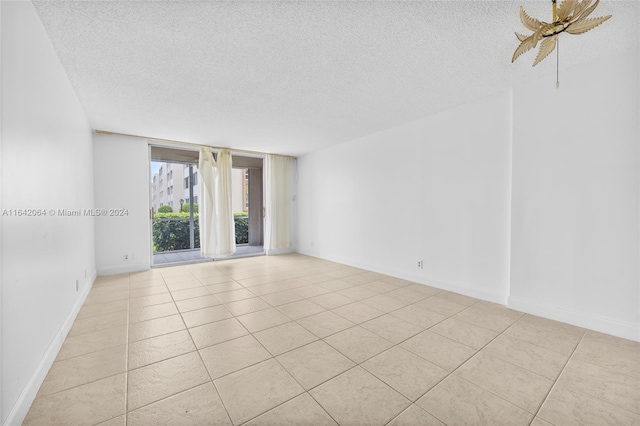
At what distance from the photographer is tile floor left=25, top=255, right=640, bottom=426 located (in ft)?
4.89

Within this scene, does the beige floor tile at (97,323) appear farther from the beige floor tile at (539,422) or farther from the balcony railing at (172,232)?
the balcony railing at (172,232)

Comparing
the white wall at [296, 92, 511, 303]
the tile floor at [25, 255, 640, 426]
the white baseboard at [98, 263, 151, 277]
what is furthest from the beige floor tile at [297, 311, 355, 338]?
the white baseboard at [98, 263, 151, 277]

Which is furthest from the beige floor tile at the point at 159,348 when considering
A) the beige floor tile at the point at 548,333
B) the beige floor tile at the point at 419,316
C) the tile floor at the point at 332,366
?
the beige floor tile at the point at 548,333

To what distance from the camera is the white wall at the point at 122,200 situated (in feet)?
14.7

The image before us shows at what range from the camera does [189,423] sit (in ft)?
4.63

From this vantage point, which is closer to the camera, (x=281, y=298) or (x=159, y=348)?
(x=159, y=348)

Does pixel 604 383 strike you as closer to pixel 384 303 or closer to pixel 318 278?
Answer: pixel 384 303

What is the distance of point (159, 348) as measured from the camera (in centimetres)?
217

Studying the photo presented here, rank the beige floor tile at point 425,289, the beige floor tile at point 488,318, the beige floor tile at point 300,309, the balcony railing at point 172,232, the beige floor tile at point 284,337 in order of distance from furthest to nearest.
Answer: the balcony railing at point 172,232, the beige floor tile at point 425,289, the beige floor tile at point 300,309, the beige floor tile at point 488,318, the beige floor tile at point 284,337

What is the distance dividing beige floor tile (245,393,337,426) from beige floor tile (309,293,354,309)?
4.99 ft

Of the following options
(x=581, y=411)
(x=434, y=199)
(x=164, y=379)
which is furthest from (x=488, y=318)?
(x=164, y=379)

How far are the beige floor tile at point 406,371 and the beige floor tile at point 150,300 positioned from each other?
104 inches

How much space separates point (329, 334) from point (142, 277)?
361 cm

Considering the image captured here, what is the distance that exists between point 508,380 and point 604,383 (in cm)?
61
